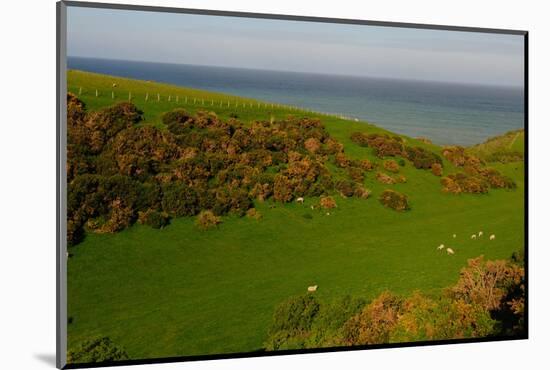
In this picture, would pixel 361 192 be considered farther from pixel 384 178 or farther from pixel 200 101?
pixel 200 101

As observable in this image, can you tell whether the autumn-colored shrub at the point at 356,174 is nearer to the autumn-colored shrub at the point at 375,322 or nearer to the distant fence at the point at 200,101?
the distant fence at the point at 200,101

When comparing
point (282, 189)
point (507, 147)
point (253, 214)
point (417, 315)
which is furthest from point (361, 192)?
point (507, 147)

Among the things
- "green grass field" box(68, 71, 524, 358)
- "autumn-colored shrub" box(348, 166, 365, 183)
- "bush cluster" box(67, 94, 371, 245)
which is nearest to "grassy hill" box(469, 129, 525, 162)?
"green grass field" box(68, 71, 524, 358)

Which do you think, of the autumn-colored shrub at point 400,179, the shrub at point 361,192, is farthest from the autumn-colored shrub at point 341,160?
the autumn-colored shrub at point 400,179

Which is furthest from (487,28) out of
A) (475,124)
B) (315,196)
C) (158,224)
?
(158,224)

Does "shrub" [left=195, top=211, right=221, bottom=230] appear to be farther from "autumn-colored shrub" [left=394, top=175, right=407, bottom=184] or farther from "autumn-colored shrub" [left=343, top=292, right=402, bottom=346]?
"autumn-colored shrub" [left=394, top=175, right=407, bottom=184]

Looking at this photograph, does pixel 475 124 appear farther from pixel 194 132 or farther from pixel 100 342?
pixel 100 342

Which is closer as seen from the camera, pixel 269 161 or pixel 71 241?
pixel 71 241
